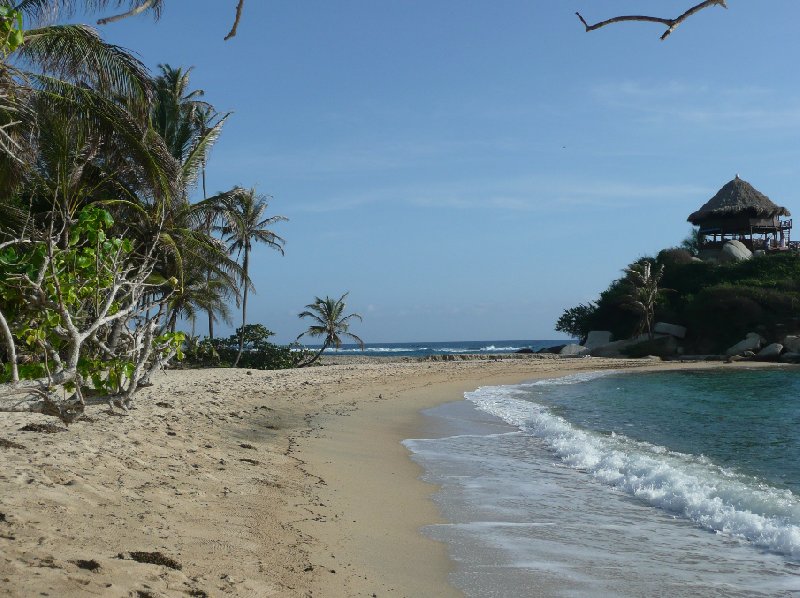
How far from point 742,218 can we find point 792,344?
486 inches

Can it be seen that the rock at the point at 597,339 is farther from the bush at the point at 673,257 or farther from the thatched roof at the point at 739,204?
the thatched roof at the point at 739,204

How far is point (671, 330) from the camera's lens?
4206 cm

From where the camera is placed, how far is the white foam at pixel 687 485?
5.80 m

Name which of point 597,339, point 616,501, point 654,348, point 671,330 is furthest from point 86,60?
point 597,339

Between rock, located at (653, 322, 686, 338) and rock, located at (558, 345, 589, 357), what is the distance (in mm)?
4353

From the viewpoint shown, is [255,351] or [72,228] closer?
[72,228]

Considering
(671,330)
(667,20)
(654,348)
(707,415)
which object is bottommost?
(707,415)

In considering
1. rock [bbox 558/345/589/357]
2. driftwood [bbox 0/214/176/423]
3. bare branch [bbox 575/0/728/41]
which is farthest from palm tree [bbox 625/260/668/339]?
bare branch [bbox 575/0/728/41]

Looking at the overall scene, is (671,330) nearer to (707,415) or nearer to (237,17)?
(707,415)

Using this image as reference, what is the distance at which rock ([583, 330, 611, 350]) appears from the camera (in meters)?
45.3

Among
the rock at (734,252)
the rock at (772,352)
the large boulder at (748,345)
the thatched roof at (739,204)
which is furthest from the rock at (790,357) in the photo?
the thatched roof at (739,204)

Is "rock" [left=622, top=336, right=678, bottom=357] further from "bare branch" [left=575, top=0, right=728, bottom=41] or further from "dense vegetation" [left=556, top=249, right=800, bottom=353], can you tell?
"bare branch" [left=575, top=0, right=728, bottom=41]

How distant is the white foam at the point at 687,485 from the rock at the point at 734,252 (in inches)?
1483

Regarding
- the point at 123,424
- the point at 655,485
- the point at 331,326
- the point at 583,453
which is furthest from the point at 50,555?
the point at 331,326
